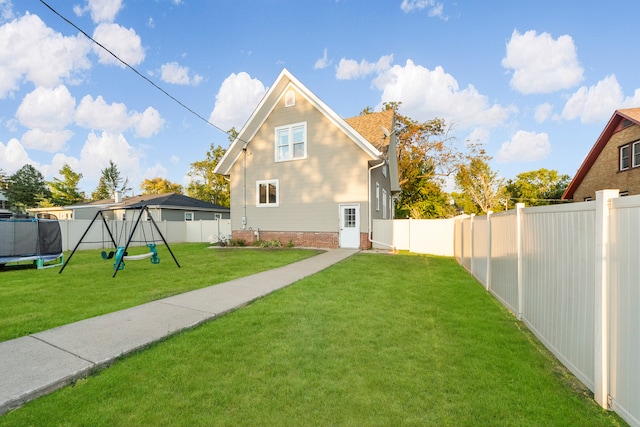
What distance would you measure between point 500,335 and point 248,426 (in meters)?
3.26

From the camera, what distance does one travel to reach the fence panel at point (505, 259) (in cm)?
445

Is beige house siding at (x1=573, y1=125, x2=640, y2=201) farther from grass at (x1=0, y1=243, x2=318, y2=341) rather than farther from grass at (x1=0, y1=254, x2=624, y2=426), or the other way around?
grass at (x1=0, y1=243, x2=318, y2=341)

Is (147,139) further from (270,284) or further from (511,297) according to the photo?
(511,297)

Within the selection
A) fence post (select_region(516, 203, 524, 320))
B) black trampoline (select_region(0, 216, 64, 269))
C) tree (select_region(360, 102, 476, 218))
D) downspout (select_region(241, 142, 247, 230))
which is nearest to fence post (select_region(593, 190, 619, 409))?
fence post (select_region(516, 203, 524, 320))

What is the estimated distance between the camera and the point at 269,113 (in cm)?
1631

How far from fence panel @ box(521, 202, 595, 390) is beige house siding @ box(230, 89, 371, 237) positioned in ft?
34.1

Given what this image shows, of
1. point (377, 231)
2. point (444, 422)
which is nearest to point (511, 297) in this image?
point (444, 422)

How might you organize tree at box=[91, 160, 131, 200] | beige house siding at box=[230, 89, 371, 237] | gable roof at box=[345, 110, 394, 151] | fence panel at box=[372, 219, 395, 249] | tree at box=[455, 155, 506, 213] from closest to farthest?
1. beige house siding at box=[230, 89, 371, 237]
2. fence panel at box=[372, 219, 395, 249]
3. gable roof at box=[345, 110, 394, 151]
4. tree at box=[455, 155, 506, 213]
5. tree at box=[91, 160, 131, 200]

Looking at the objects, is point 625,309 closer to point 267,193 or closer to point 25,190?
point 267,193

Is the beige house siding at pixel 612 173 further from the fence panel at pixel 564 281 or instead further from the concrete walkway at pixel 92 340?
the concrete walkway at pixel 92 340

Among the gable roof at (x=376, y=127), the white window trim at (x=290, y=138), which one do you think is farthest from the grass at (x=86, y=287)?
the gable roof at (x=376, y=127)

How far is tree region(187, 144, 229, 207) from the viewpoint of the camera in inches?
1372

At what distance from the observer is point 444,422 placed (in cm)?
206

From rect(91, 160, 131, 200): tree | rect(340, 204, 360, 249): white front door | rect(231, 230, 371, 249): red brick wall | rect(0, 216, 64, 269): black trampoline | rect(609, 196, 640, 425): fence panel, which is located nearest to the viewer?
rect(609, 196, 640, 425): fence panel
